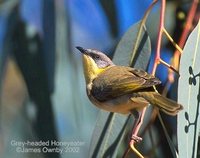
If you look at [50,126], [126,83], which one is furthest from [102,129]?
[50,126]

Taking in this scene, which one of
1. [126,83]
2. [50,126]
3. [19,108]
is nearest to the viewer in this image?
[126,83]

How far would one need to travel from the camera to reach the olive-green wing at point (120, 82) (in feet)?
4.93

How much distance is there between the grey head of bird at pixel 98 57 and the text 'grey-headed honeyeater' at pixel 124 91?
0.21 ft

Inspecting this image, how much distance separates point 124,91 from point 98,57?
28 centimetres

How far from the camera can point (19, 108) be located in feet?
6.55

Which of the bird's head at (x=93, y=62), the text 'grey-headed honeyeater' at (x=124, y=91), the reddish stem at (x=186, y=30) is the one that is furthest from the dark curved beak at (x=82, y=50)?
the reddish stem at (x=186, y=30)

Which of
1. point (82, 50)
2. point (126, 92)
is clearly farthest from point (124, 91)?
point (82, 50)

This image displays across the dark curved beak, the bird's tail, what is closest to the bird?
the bird's tail

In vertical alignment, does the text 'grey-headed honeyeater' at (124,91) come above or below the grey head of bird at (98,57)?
below

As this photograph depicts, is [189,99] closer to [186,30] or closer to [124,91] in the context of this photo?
[124,91]

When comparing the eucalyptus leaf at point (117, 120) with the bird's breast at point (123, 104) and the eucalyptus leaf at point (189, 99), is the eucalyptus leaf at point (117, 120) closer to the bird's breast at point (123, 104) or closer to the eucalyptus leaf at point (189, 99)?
the bird's breast at point (123, 104)

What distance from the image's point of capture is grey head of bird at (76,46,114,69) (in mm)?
1759

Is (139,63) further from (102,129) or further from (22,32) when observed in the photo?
(22,32)

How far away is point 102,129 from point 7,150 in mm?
517
